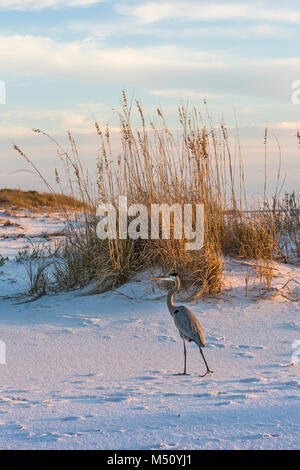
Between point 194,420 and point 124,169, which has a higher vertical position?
point 124,169

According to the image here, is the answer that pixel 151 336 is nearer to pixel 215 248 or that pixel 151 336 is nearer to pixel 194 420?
pixel 215 248

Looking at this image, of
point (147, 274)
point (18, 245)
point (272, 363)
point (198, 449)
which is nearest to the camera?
point (198, 449)

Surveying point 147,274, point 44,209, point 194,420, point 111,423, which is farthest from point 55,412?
point 44,209

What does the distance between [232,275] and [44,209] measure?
11.8m

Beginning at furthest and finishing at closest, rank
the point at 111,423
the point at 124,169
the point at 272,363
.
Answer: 1. the point at 124,169
2. the point at 272,363
3. the point at 111,423

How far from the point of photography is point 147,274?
5.84 metres

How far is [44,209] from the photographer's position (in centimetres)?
1686

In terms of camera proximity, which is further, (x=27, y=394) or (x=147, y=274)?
(x=147, y=274)

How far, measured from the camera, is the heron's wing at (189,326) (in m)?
3.94

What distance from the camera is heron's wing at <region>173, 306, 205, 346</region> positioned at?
3938 mm

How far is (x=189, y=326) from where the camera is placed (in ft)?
13.0

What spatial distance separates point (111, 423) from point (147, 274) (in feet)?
9.75

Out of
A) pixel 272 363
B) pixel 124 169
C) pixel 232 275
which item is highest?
pixel 124 169

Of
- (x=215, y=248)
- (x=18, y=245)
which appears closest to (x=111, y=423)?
(x=215, y=248)
